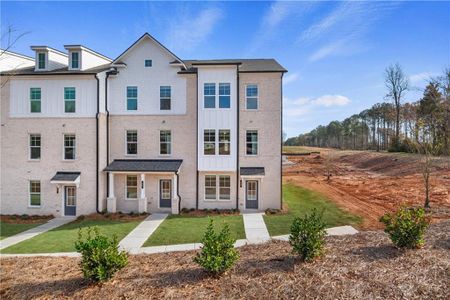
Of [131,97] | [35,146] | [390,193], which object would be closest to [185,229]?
[131,97]

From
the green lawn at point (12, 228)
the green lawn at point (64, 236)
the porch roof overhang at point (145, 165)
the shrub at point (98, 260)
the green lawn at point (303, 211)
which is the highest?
the porch roof overhang at point (145, 165)

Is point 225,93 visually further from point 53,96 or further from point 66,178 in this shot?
point 66,178

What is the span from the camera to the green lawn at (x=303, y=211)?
48.4ft

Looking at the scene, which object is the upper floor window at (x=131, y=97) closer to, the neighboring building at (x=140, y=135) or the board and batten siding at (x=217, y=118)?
the neighboring building at (x=140, y=135)

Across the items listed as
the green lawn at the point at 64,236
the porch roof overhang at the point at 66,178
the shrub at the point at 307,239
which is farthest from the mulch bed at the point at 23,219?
the shrub at the point at 307,239

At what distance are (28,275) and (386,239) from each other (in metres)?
11.1

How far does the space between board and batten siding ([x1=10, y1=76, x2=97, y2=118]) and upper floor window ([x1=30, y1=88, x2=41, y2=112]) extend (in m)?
0.19

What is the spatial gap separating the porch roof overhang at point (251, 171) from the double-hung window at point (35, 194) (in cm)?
1320

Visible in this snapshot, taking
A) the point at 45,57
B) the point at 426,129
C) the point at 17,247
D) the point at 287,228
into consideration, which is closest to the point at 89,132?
the point at 45,57

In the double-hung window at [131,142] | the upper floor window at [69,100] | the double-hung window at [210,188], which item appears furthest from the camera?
the double-hung window at [131,142]

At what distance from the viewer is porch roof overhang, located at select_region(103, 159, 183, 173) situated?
1853 centimetres

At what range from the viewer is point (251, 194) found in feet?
64.4

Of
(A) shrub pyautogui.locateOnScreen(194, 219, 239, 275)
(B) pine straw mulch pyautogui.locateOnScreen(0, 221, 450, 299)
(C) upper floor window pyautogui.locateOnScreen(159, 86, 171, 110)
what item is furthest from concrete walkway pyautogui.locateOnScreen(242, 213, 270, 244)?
(C) upper floor window pyautogui.locateOnScreen(159, 86, 171, 110)

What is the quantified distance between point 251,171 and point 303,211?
13.4ft
